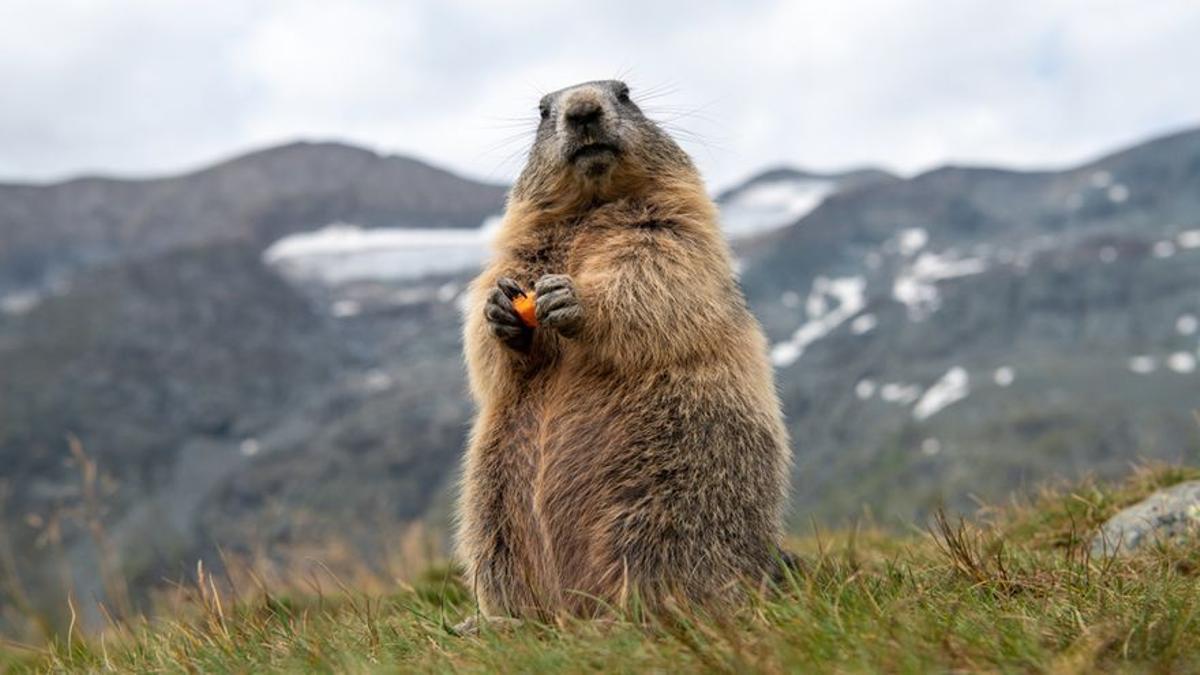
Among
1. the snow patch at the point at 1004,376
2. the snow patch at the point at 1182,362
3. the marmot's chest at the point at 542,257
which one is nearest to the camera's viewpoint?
the marmot's chest at the point at 542,257

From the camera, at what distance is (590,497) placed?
17.1 feet

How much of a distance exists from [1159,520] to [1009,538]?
91cm

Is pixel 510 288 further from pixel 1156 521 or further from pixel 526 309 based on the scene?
pixel 1156 521

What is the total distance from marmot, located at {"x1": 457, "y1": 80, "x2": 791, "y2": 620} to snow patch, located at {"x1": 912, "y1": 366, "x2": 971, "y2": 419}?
18227cm


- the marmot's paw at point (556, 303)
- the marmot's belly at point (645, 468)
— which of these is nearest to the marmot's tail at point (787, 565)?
the marmot's belly at point (645, 468)

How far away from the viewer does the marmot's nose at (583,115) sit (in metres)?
6.13

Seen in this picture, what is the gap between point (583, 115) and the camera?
617 centimetres

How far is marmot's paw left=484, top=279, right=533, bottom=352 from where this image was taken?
5.32 m

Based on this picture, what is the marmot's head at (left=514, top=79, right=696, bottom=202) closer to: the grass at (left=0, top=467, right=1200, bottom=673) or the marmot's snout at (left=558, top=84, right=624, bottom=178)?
the marmot's snout at (left=558, top=84, right=624, bottom=178)

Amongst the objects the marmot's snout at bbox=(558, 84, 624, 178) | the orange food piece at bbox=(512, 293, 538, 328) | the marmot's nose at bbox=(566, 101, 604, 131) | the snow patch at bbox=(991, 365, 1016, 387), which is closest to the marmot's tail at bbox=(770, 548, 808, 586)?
the orange food piece at bbox=(512, 293, 538, 328)

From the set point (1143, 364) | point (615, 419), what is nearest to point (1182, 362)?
point (1143, 364)

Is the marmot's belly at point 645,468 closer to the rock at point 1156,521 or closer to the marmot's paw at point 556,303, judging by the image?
the marmot's paw at point 556,303

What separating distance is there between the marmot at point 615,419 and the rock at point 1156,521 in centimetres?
212

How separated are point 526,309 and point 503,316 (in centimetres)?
13
